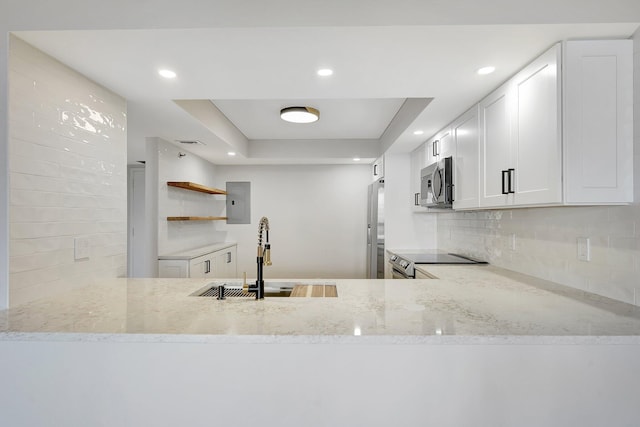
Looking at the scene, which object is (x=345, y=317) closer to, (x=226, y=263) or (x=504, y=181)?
(x=504, y=181)

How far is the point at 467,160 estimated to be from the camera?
8.11 ft

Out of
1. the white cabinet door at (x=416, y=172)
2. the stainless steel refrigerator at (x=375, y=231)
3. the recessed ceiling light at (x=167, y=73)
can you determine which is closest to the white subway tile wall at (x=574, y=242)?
the white cabinet door at (x=416, y=172)

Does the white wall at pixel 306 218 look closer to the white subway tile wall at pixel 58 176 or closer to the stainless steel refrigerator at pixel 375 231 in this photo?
the stainless steel refrigerator at pixel 375 231

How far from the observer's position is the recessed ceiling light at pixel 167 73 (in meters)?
1.83

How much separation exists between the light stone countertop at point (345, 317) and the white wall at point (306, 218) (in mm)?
3455

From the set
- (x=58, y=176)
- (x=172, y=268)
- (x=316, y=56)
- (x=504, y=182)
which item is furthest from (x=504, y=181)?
(x=172, y=268)

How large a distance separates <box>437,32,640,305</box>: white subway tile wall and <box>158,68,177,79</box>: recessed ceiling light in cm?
232

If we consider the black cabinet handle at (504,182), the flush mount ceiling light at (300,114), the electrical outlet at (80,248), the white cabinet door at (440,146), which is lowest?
the electrical outlet at (80,248)

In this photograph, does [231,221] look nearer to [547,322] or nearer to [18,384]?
[18,384]

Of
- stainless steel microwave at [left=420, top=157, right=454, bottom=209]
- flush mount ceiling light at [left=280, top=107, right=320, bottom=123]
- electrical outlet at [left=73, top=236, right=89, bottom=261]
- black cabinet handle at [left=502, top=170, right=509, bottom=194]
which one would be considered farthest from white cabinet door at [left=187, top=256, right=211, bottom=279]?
black cabinet handle at [left=502, top=170, right=509, bottom=194]

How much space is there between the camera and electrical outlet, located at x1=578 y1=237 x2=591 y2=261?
A: 1706 mm

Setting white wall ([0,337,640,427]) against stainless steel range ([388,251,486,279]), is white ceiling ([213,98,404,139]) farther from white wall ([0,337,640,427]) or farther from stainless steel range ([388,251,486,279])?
white wall ([0,337,640,427])

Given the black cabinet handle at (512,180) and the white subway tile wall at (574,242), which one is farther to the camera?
the black cabinet handle at (512,180)

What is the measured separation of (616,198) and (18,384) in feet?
8.70
